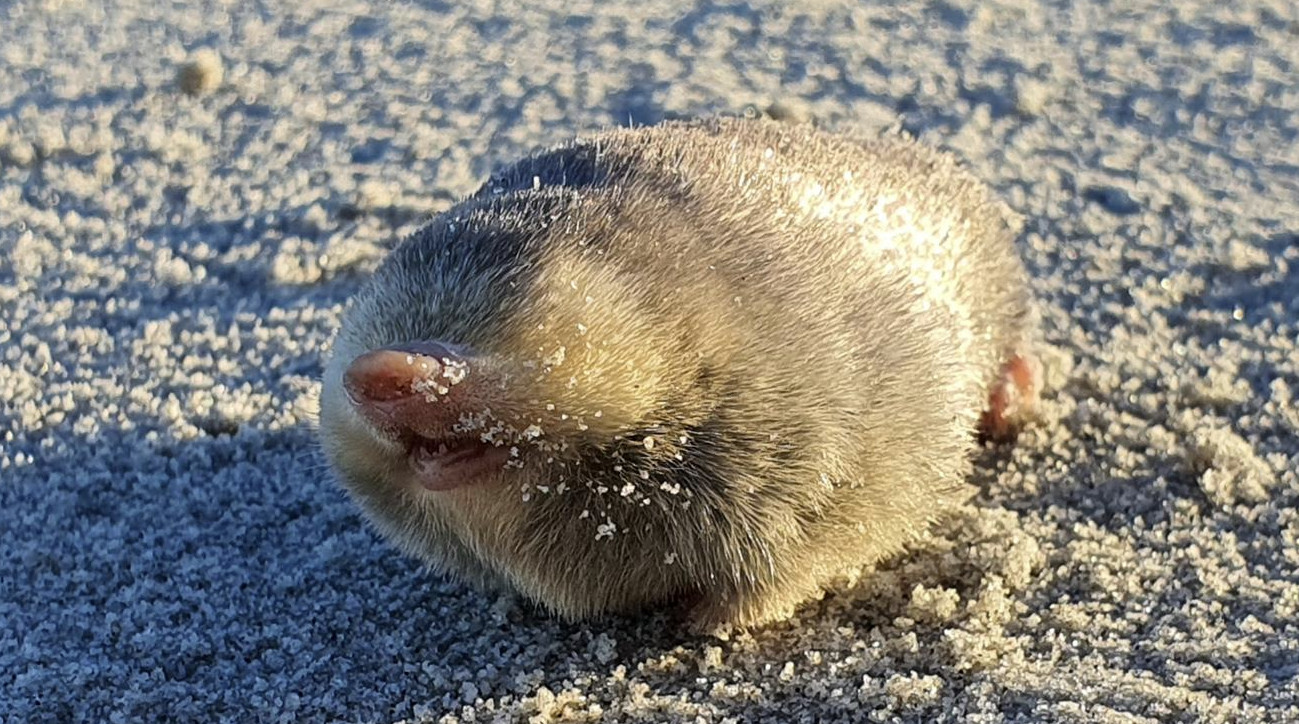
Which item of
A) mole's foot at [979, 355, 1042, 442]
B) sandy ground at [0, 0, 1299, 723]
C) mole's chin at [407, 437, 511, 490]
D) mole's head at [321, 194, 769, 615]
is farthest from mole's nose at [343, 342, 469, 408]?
mole's foot at [979, 355, 1042, 442]

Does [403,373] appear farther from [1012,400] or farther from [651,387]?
[1012,400]

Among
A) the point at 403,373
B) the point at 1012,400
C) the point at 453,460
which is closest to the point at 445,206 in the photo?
the point at 1012,400

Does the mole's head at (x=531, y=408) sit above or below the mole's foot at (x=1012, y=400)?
above

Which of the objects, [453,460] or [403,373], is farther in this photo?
[453,460]

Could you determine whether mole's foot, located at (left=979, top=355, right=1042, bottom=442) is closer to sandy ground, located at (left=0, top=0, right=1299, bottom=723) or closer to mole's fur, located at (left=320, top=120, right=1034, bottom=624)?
sandy ground, located at (left=0, top=0, right=1299, bottom=723)

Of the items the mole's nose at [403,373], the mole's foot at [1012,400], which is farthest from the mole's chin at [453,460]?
the mole's foot at [1012,400]

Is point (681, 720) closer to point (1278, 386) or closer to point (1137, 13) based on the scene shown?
point (1278, 386)

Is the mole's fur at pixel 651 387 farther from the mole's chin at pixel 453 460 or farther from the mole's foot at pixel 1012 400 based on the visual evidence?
the mole's foot at pixel 1012 400

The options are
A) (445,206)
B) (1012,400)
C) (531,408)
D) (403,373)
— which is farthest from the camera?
(445,206)
